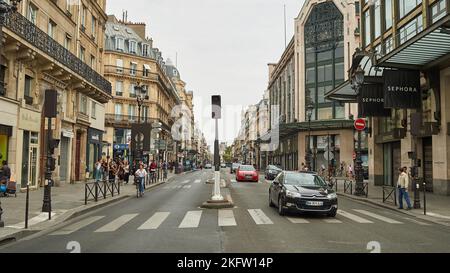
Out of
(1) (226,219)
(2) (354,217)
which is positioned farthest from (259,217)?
(2) (354,217)

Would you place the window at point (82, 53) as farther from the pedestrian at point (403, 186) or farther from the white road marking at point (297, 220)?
the pedestrian at point (403, 186)

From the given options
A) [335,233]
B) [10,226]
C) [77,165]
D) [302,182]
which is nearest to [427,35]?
[302,182]

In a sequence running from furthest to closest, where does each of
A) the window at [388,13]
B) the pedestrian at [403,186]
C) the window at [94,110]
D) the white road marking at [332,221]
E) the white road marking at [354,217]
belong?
the window at [94,110] → the window at [388,13] → the pedestrian at [403,186] → the white road marking at [354,217] → the white road marking at [332,221]

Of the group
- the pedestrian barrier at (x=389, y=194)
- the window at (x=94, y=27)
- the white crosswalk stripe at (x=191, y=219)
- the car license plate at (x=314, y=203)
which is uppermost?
the window at (x=94, y=27)

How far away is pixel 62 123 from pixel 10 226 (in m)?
17.4

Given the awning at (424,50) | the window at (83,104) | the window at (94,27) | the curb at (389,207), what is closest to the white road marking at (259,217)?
the curb at (389,207)

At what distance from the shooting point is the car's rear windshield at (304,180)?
1376 centimetres

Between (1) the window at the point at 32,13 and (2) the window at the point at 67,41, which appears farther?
(2) the window at the point at 67,41

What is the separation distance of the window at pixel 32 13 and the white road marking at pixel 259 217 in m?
16.0

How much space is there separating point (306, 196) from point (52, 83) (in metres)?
18.6

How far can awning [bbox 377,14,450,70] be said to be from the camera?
1689 centimetres

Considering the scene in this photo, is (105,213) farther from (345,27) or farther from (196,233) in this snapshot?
(345,27)

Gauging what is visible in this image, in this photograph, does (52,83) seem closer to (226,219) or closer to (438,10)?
(226,219)

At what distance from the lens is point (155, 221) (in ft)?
39.4
